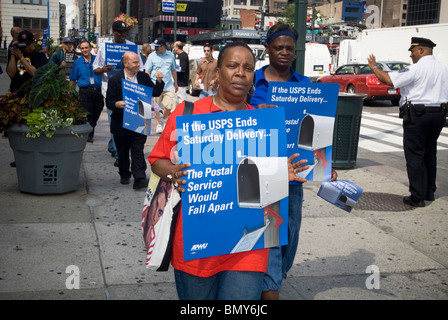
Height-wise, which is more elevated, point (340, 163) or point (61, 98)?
point (61, 98)

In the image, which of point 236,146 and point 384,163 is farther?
point 384,163

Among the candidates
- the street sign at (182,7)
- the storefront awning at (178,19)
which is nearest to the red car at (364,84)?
the storefront awning at (178,19)

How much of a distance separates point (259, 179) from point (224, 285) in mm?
564

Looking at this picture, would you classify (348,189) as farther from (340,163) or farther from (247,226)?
(340,163)

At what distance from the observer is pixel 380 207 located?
699 cm

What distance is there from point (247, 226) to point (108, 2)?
164 m

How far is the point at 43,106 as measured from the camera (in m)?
6.63

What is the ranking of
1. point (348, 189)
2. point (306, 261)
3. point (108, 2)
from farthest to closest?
1. point (108, 2)
2. point (306, 261)
3. point (348, 189)

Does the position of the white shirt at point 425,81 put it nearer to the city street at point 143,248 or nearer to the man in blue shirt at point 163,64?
the city street at point 143,248

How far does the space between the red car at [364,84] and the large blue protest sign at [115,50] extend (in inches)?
484

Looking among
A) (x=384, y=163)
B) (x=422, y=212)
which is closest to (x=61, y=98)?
(x=422, y=212)

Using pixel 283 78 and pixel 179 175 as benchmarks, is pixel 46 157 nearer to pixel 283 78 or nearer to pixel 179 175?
pixel 283 78

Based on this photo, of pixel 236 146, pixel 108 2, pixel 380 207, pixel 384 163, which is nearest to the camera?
pixel 236 146

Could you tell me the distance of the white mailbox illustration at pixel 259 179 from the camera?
2.62 metres
